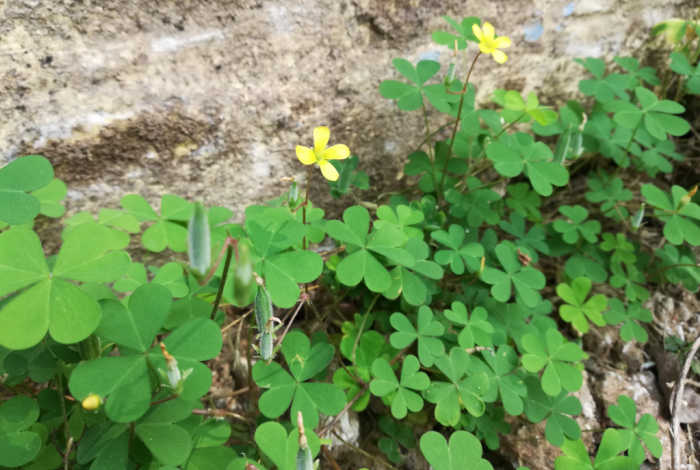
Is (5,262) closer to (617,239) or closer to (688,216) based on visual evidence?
(617,239)

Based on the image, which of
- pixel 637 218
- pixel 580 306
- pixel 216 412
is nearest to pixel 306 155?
pixel 216 412

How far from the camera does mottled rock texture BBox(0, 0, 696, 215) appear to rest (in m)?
1.68

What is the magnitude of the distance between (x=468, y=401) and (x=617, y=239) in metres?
1.41

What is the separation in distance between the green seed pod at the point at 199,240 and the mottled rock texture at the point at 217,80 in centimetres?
96

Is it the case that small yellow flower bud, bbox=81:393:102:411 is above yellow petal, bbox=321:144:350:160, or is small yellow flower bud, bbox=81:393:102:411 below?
below

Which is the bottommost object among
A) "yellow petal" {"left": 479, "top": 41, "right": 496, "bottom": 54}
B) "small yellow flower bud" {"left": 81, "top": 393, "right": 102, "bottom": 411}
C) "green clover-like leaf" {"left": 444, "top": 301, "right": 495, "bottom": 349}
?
"green clover-like leaf" {"left": 444, "top": 301, "right": 495, "bottom": 349}

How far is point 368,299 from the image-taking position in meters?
2.22

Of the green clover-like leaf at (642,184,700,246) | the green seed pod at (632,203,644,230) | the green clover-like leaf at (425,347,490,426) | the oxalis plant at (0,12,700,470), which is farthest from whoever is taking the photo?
the green seed pod at (632,203,644,230)

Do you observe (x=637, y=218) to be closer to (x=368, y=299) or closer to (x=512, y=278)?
(x=512, y=278)

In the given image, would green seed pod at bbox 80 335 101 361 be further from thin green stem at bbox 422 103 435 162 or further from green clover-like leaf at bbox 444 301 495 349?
thin green stem at bbox 422 103 435 162

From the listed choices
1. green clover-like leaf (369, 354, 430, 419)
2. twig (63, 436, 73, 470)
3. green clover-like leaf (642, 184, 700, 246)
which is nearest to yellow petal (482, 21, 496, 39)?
green clover-like leaf (642, 184, 700, 246)

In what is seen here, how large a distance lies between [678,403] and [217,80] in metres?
2.45

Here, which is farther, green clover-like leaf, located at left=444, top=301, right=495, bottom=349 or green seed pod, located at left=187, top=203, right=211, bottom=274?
green clover-like leaf, located at left=444, top=301, right=495, bottom=349

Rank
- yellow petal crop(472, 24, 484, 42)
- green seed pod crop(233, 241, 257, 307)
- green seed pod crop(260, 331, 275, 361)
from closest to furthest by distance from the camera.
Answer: green seed pod crop(233, 241, 257, 307)
green seed pod crop(260, 331, 275, 361)
yellow petal crop(472, 24, 484, 42)
